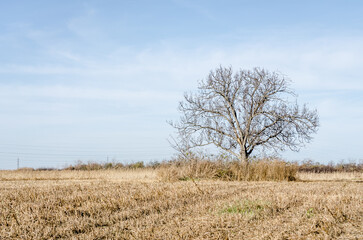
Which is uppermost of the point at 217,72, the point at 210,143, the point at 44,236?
the point at 217,72

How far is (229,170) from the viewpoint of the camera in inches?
690

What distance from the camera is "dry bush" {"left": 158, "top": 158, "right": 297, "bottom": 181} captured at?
16.4 m

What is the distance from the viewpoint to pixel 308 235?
5.20m

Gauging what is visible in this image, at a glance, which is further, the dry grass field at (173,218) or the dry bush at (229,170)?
the dry bush at (229,170)

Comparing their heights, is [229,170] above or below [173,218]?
above

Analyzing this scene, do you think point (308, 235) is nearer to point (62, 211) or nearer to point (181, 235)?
point (181, 235)

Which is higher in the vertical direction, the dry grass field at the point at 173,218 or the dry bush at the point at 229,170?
the dry bush at the point at 229,170

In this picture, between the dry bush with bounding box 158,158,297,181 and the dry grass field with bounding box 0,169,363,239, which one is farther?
the dry bush with bounding box 158,158,297,181

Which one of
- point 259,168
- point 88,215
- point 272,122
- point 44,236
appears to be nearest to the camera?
point 44,236

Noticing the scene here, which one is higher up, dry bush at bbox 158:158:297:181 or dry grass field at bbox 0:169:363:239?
dry bush at bbox 158:158:297:181

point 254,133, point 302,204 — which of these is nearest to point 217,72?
point 254,133

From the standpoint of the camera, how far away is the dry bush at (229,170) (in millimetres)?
16359

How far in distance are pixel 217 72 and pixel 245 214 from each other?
23926mm

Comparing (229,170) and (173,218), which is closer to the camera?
(173,218)
